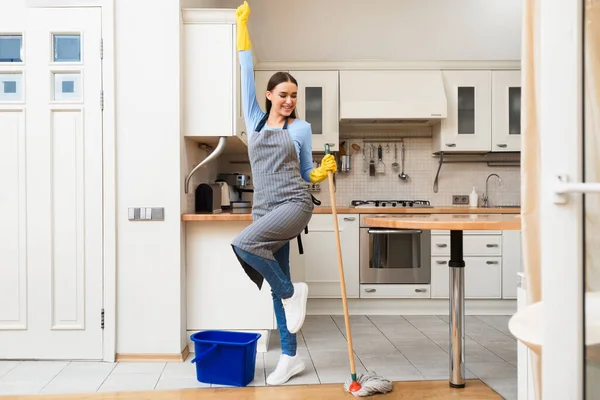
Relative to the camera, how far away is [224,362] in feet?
8.57

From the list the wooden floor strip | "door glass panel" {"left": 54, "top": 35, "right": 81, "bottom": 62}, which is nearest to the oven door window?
the wooden floor strip

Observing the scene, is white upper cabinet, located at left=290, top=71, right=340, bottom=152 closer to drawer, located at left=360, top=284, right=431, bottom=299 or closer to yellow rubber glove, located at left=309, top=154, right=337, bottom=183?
drawer, located at left=360, top=284, right=431, bottom=299

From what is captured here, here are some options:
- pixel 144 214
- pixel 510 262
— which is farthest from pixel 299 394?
pixel 510 262

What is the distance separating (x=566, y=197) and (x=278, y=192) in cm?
176

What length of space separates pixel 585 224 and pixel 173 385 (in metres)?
2.17

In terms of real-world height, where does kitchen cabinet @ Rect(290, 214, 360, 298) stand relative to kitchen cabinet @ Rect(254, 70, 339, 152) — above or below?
below

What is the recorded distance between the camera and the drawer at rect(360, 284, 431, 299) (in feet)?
14.7

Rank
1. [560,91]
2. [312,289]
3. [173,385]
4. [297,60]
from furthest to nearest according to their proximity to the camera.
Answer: [297,60], [312,289], [173,385], [560,91]

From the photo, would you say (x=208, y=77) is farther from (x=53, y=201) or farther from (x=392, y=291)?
(x=392, y=291)

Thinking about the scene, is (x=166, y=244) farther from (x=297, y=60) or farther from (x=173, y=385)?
(x=297, y=60)

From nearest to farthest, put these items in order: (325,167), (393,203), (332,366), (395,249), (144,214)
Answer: (325,167)
(332,366)
(144,214)
(395,249)
(393,203)

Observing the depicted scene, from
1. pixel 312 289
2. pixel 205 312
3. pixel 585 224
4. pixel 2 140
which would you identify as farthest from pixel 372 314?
pixel 585 224

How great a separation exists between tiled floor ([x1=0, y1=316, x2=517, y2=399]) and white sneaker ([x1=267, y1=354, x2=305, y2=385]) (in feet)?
0.15

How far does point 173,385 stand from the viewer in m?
2.61
